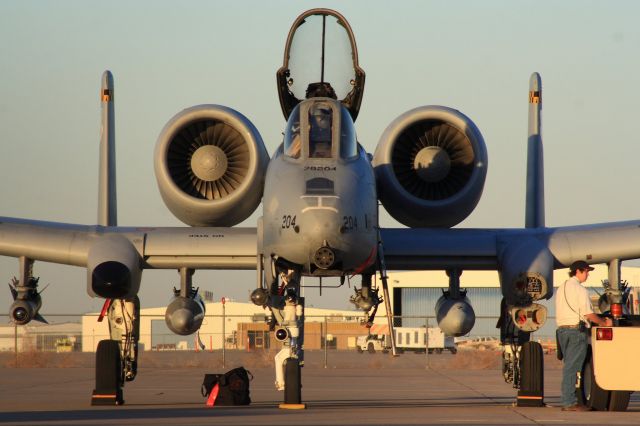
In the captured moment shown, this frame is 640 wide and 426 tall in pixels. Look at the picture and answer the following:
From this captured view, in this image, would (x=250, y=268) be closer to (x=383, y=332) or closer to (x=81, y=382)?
(x=81, y=382)

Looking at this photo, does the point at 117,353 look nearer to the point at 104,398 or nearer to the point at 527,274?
the point at 104,398

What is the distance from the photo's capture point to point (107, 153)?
786 inches

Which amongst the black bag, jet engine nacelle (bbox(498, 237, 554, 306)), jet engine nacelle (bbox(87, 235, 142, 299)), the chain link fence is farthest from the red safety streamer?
the chain link fence

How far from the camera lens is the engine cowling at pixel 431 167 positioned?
692 inches

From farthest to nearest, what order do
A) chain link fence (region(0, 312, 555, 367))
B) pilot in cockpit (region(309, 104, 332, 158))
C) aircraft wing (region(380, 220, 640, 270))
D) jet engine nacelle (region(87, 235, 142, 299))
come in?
chain link fence (region(0, 312, 555, 367))
aircraft wing (region(380, 220, 640, 270))
jet engine nacelle (region(87, 235, 142, 299))
pilot in cockpit (region(309, 104, 332, 158))

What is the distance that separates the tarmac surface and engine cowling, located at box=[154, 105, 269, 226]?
2720 millimetres

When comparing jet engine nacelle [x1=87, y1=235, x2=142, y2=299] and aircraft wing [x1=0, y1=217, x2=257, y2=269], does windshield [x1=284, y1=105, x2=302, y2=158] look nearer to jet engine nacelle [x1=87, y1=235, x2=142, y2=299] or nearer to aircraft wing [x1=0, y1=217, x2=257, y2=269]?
aircraft wing [x1=0, y1=217, x2=257, y2=269]

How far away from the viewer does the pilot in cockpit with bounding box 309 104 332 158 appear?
15.2 metres

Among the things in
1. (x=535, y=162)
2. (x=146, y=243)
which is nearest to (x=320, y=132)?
(x=146, y=243)

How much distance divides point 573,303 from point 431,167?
11.4 feet

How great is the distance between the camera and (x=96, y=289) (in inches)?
638

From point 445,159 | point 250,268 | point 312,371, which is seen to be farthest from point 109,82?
point 312,371

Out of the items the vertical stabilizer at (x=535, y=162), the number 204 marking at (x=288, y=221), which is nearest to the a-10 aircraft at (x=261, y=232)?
the number 204 marking at (x=288, y=221)

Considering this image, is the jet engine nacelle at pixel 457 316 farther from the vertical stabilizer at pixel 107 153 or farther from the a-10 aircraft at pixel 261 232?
the vertical stabilizer at pixel 107 153
